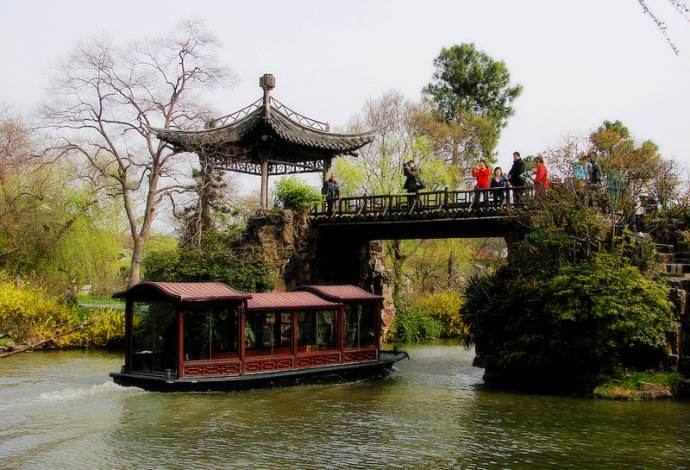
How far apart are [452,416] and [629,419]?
132 inches

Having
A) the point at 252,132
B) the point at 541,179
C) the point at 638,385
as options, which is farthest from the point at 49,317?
the point at 638,385

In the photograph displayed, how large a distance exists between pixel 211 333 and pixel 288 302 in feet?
7.84

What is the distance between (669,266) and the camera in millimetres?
19141

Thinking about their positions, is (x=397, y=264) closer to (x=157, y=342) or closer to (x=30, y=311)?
(x=30, y=311)

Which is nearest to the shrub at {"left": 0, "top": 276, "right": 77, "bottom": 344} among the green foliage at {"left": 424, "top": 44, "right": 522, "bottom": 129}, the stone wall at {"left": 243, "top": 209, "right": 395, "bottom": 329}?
the stone wall at {"left": 243, "top": 209, "right": 395, "bottom": 329}

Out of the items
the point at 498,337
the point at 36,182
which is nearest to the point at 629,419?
the point at 498,337

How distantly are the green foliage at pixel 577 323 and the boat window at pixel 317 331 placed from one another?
3.78 meters

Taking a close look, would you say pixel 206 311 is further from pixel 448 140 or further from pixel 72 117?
pixel 448 140

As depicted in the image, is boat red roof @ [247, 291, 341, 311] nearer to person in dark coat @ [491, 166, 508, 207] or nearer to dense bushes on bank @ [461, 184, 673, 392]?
dense bushes on bank @ [461, 184, 673, 392]

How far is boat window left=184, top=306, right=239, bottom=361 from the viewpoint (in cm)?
1728

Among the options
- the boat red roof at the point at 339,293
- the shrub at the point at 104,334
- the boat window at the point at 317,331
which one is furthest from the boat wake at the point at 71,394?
the shrub at the point at 104,334

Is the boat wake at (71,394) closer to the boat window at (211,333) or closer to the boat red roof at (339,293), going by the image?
the boat window at (211,333)

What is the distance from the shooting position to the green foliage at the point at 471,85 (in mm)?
47969

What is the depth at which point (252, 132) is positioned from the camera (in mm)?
27141
